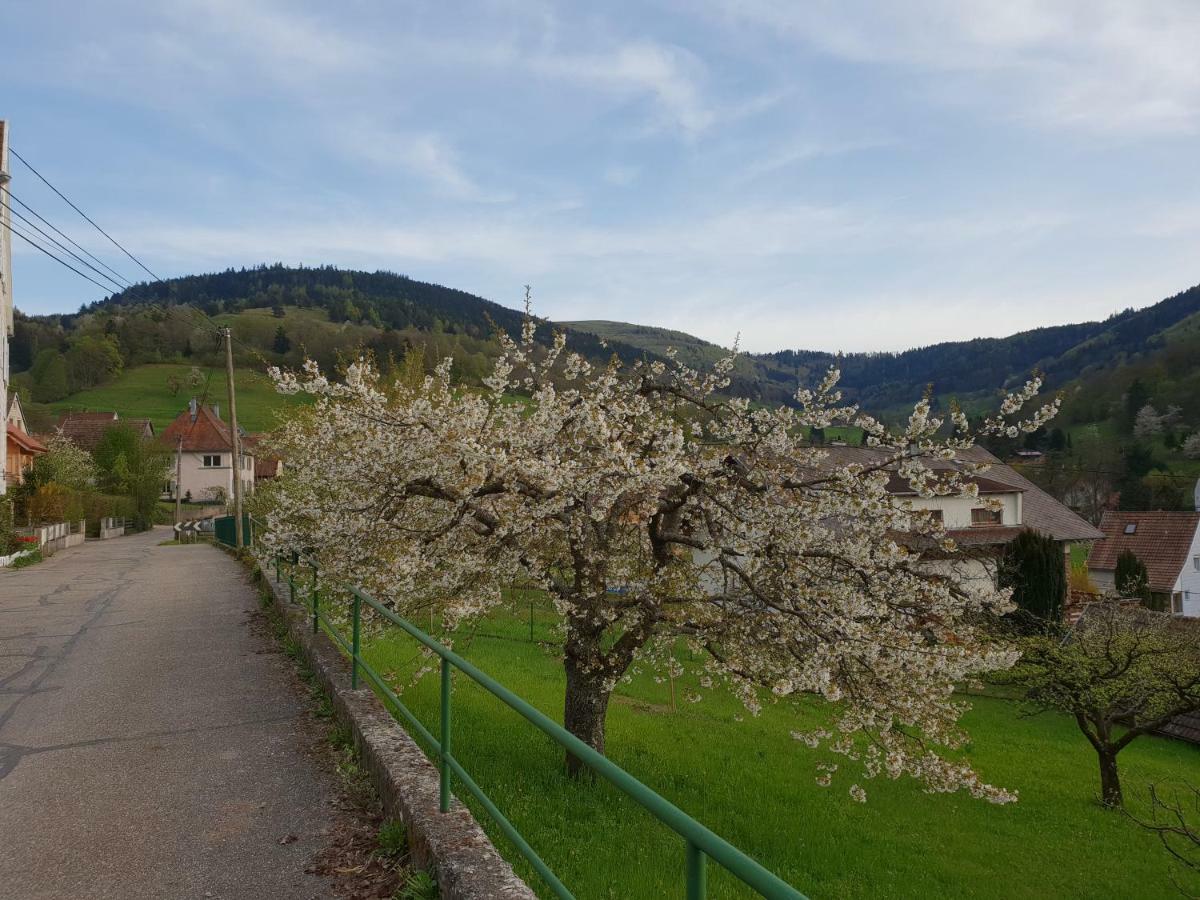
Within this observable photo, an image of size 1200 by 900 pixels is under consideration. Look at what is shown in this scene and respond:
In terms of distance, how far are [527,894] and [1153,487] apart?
8443cm

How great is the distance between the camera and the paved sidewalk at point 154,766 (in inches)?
167

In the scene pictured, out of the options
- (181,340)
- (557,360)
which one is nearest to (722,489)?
(557,360)

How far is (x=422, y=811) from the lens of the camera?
425cm

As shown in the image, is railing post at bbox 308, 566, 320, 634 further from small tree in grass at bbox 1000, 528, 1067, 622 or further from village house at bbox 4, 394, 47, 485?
village house at bbox 4, 394, 47, 485

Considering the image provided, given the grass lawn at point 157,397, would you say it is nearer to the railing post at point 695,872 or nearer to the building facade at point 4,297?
the building facade at point 4,297

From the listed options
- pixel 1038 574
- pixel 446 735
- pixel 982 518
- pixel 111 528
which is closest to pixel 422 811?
pixel 446 735

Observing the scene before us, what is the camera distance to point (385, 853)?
4344mm

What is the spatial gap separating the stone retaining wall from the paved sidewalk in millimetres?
398

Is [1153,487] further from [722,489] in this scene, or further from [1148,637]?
[722,489]

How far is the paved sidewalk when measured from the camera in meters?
4.23

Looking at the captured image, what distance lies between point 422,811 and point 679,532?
6.03 m

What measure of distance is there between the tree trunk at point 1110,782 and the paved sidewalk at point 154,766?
1487cm

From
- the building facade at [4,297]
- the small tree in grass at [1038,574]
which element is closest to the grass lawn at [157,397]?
the building facade at [4,297]

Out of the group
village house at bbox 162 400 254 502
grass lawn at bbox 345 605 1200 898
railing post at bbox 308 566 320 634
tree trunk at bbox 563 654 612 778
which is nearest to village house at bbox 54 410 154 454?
village house at bbox 162 400 254 502
